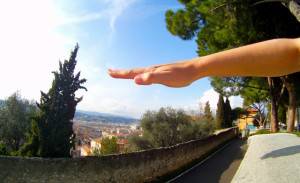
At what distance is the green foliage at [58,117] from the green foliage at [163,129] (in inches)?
385

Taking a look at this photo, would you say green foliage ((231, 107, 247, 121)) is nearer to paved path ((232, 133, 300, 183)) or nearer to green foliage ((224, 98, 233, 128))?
green foliage ((224, 98, 233, 128))

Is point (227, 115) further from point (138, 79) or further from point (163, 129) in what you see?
point (138, 79)

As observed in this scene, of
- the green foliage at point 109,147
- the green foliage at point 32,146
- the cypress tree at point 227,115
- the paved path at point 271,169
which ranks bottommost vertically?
the green foliage at point 109,147

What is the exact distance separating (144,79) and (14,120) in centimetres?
3184

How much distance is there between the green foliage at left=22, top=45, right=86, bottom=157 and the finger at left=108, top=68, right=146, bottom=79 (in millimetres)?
18900

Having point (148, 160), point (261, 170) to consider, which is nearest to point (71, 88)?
point (148, 160)

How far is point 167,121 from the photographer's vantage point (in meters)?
32.8

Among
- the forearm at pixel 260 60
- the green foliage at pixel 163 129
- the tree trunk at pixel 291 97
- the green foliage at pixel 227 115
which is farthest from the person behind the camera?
the green foliage at pixel 227 115

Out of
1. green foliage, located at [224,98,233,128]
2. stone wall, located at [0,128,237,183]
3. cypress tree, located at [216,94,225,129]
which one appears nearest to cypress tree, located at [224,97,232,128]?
green foliage, located at [224,98,233,128]

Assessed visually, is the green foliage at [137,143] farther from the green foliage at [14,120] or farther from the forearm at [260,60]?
the forearm at [260,60]

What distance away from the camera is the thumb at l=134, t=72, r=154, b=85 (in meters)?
1.04

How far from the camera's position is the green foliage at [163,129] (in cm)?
3100

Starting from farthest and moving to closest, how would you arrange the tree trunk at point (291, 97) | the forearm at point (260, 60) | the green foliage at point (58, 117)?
1. the tree trunk at point (291, 97)
2. the green foliage at point (58, 117)
3. the forearm at point (260, 60)

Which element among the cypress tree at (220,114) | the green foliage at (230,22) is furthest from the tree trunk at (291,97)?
the cypress tree at (220,114)
